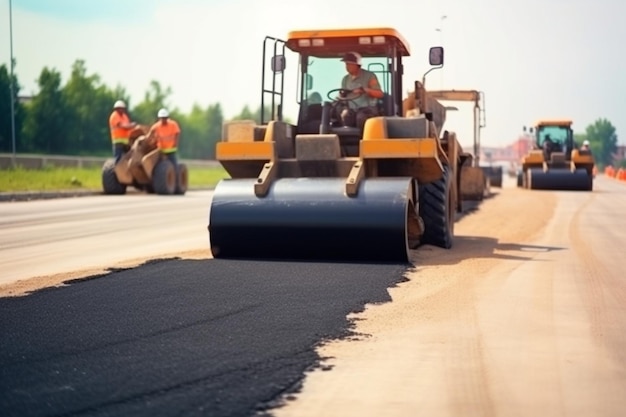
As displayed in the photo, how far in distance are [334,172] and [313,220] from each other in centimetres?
106

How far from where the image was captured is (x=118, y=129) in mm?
21438

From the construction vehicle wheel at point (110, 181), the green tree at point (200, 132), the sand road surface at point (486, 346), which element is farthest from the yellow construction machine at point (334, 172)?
the green tree at point (200, 132)

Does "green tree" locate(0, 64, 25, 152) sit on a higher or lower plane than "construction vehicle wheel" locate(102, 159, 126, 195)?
higher

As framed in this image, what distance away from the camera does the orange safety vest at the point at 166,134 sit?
71.4 feet

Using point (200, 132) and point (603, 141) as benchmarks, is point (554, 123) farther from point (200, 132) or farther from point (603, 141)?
point (603, 141)

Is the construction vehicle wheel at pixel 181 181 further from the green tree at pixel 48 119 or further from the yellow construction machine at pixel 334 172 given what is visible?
the green tree at pixel 48 119

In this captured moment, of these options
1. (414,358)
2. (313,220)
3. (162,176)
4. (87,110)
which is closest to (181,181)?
(162,176)

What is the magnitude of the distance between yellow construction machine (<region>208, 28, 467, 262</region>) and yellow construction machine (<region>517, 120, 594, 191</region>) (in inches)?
A: 720

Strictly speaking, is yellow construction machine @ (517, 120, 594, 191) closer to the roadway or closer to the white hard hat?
the roadway

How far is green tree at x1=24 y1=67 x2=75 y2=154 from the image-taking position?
1858 inches

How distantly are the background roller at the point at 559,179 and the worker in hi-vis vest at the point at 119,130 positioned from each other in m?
13.4

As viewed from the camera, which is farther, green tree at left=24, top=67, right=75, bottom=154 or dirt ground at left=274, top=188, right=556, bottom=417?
green tree at left=24, top=67, right=75, bottom=154

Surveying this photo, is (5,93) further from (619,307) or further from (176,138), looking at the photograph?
(619,307)

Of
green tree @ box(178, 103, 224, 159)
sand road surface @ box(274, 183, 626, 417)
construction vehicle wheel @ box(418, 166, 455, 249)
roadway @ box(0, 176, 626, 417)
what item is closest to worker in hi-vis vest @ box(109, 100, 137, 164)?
roadway @ box(0, 176, 626, 417)
